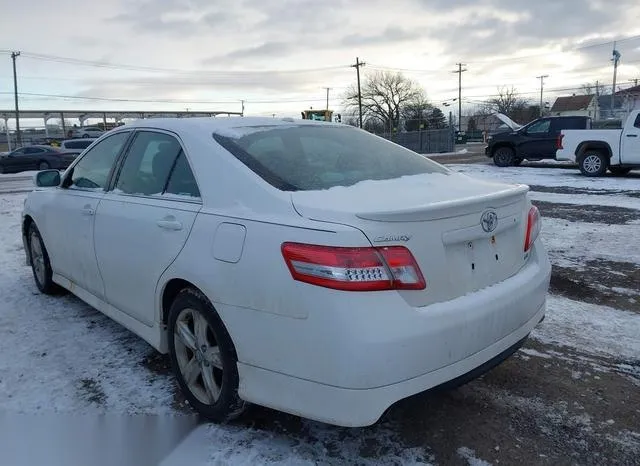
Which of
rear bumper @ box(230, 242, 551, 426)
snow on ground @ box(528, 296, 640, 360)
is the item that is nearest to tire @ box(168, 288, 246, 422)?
rear bumper @ box(230, 242, 551, 426)

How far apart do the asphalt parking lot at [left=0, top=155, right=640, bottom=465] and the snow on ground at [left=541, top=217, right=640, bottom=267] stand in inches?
32.5

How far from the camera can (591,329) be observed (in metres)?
4.09

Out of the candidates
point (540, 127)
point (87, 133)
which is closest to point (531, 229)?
point (540, 127)

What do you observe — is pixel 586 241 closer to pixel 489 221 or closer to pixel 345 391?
pixel 489 221

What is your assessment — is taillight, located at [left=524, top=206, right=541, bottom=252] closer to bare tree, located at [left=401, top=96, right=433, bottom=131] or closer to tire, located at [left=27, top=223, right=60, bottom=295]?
tire, located at [left=27, top=223, right=60, bottom=295]

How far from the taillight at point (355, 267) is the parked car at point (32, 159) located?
94.8ft

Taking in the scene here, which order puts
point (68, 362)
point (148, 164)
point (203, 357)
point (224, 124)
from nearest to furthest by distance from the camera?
1. point (203, 357)
2. point (224, 124)
3. point (148, 164)
4. point (68, 362)

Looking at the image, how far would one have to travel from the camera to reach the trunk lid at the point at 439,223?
2.35 metres

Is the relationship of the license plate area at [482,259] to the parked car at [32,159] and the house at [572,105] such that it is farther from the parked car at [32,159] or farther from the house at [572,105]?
the house at [572,105]

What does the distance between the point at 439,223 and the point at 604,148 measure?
14299 mm

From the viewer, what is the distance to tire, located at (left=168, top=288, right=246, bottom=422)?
270 cm

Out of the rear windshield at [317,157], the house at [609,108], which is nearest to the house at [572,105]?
the house at [609,108]

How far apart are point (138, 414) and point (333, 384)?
1.38m

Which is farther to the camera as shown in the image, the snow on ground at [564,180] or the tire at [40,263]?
the snow on ground at [564,180]
